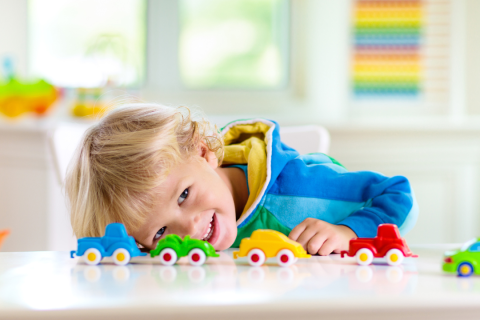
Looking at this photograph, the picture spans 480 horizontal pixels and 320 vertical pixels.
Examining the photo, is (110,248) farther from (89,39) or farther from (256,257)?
(89,39)

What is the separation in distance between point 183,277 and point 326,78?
2.10 metres

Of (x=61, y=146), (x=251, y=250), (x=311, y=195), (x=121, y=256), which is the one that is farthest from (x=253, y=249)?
(x=61, y=146)

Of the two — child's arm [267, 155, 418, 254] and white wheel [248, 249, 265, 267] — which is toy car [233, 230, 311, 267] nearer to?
white wheel [248, 249, 265, 267]

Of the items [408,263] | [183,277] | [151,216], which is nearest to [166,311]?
[183,277]

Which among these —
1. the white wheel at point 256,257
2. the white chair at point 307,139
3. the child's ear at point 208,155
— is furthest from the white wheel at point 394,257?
the white chair at point 307,139

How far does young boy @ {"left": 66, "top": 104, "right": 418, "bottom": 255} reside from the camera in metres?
0.75

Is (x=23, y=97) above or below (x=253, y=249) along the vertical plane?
above

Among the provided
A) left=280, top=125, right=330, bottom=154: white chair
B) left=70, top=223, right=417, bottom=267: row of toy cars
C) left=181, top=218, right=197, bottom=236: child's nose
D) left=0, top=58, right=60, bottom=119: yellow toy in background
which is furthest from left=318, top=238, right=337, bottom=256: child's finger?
left=0, top=58, right=60, bottom=119: yellow toy in background

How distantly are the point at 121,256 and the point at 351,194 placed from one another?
1.71 feet

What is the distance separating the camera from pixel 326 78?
2387 millimetres

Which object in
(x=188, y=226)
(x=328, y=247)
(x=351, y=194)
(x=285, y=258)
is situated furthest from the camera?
(x=351, y=194)

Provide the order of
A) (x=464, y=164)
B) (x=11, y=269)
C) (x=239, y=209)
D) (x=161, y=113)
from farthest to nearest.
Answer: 1. (x=464, y=164)
2. (x=239, y=209)
3. (x=161, y=113)
4. (x=11, y=269)

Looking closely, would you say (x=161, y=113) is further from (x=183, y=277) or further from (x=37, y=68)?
(x=37, y=68)

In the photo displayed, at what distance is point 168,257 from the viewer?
463 mm
